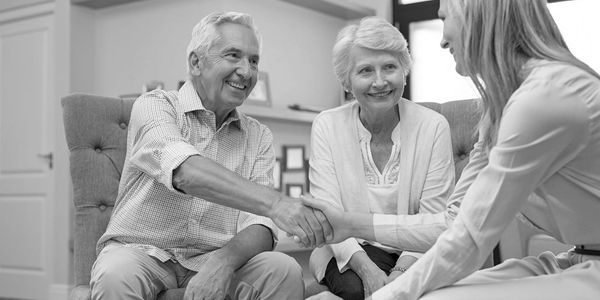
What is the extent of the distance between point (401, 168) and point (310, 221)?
1.14 feet

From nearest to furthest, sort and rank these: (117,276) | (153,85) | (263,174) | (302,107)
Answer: (117,276) < (263,174) < (153,85) < (302,107)

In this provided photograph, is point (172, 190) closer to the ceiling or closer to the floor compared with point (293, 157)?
closer to the ceiling

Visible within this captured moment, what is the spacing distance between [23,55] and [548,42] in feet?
15.9

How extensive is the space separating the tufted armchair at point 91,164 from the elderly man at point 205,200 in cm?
12

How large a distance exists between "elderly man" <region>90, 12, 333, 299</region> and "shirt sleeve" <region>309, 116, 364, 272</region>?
124 mm

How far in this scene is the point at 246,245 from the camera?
6.49 feet

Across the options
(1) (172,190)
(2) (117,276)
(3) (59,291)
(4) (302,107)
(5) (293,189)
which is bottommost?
(3) (59,291)

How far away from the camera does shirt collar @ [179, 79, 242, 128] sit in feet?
7.02

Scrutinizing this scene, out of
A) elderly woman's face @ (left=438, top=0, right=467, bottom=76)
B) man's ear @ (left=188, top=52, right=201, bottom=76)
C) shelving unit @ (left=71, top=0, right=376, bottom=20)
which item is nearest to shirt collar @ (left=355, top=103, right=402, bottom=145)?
man's ear @ (left=188, top=52, right=201, bottom=76)

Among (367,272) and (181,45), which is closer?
(367,272)

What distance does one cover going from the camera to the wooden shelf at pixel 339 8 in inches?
201

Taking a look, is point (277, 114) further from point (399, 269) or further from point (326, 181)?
point (399, 269)

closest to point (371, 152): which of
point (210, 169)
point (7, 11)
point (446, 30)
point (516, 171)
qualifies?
point (210, 169)

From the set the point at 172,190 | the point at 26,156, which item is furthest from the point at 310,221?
the point at 26,156
